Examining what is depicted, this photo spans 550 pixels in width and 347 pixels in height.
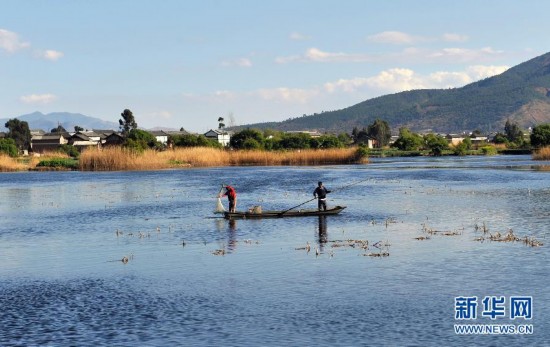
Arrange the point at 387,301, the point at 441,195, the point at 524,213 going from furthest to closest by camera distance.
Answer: the point at 441,195 → the point at 524,213 → the point at 387,301

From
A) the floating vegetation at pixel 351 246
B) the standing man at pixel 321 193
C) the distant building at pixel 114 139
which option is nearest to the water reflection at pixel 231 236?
the floating vegetation at pixel 351 246

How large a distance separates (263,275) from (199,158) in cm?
9549

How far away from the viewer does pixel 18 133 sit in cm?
18725

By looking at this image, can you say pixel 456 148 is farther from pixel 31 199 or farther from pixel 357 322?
pixel 357 322

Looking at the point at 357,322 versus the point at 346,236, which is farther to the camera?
the point at 346,236

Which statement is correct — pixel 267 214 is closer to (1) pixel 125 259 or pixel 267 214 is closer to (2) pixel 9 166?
(1) pixel 125 259

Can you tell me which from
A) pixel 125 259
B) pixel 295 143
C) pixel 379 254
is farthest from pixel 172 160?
pixel 379 254

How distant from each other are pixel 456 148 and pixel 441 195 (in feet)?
398

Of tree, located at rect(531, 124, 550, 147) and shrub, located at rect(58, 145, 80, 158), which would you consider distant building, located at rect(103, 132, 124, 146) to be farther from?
tree, located at rect(531, 124, 550, 147)

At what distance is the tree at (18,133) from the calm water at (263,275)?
14628 centimetres

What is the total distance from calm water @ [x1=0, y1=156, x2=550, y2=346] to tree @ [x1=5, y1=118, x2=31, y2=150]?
14628 cm

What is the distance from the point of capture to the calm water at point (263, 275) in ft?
60.0

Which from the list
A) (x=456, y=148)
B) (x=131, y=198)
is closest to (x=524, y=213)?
(x=131, y=198)

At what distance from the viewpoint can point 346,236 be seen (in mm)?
34031
